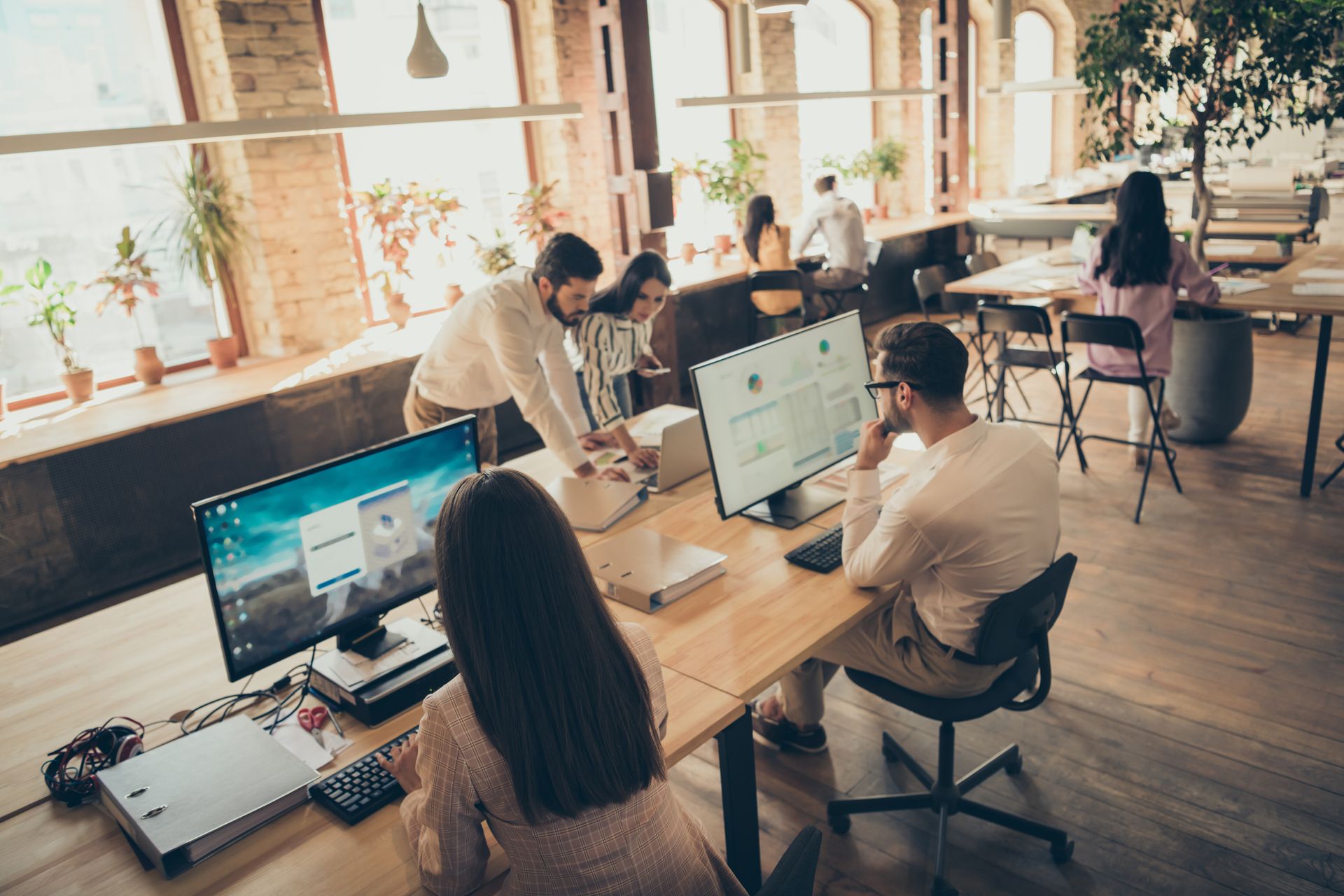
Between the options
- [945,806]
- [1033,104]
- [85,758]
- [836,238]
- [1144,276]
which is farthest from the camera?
[1033,104]

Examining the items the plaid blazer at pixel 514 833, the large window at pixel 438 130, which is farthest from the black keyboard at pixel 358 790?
the large window at pixel 438 130

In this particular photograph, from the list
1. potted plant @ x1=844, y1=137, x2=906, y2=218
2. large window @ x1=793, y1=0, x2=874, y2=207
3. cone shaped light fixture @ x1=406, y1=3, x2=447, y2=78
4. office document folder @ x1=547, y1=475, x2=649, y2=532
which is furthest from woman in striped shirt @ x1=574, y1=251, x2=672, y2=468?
potted plant @ x1=844, y1=137, x2=906, y2=218

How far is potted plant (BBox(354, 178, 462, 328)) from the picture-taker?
616 centimetres

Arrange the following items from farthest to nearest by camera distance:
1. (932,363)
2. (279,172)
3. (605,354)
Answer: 1. (279,172)
2. (605,354)
3. (932,363)

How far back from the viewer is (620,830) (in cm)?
150

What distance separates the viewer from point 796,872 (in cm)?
130

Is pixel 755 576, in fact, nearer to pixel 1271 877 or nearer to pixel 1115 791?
pixel 1115 791

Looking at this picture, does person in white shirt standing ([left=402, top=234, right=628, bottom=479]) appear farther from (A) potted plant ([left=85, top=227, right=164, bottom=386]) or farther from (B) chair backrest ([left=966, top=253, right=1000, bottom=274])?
(B) chair backrest ([left=966, top=253, right=1000, bottom=274])

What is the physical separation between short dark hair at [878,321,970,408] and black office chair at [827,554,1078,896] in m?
A: 0.47

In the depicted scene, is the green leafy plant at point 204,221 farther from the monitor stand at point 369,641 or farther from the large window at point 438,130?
the monitor stand at point 369,641

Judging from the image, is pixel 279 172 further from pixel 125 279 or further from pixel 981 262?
pixel 981 262

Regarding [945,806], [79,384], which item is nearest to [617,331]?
[945,806]

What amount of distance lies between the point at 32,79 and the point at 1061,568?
5.29 metres

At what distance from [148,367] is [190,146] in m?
1.24
